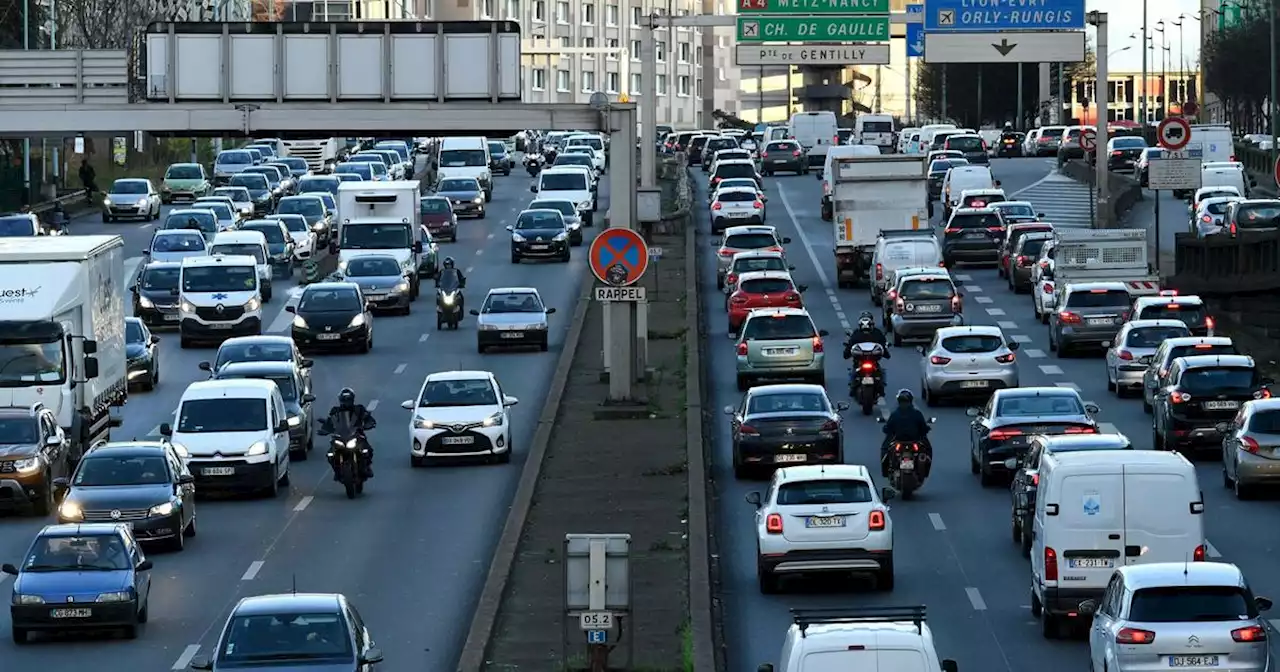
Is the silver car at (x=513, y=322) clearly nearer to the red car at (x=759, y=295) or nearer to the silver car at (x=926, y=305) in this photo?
the red car at (x=759, y=295)

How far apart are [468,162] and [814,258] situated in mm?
27975

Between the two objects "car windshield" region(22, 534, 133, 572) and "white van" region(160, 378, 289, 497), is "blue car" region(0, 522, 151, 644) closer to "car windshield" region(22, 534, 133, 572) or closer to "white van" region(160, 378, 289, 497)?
"car windshield" region(22, 534, 133, 572)

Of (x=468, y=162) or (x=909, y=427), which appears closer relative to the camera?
(x=909, y=427)

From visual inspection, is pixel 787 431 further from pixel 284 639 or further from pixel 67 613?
pixel 284 639

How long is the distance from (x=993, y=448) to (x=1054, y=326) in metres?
16.3

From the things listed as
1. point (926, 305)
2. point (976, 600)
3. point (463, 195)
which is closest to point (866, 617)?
point (976, 600)

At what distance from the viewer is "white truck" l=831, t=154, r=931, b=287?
198 ft

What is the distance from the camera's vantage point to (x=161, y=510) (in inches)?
1195

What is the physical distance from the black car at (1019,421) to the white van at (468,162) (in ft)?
189

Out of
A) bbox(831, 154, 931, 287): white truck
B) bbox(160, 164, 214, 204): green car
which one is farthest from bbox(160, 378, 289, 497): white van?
bbox(160, 164, 214, 204): green car

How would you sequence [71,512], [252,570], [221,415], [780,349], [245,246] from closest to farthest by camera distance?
[252,570]
[71,512]
[221,415]
[780,349]
[245,246]

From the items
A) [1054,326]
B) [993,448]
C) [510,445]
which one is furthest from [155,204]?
[993,448]

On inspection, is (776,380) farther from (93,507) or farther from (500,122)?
(93,507)

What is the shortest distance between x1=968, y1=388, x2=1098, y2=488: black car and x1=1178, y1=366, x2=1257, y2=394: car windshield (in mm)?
2130
